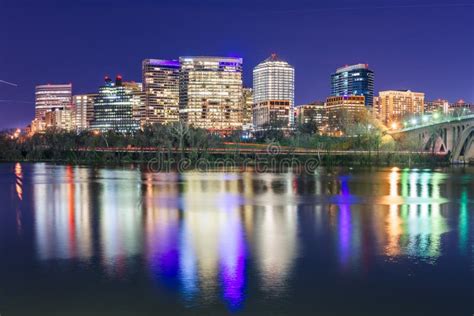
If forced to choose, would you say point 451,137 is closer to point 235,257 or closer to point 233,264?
point 235,257

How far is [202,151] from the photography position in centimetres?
9144

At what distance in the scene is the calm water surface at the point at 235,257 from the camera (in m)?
13.2

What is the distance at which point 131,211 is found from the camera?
28000mm

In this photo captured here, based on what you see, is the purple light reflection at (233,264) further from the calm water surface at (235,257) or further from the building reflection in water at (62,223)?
the building reflection in water at (62,223)

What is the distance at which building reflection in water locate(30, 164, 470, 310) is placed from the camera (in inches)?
626

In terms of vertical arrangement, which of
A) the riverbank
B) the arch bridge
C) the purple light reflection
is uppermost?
the arch bridge

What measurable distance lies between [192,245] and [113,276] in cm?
449

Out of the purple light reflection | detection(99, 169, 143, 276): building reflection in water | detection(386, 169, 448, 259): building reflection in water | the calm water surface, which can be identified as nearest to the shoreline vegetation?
detection(99, 169, 143, 276): building reflection in water

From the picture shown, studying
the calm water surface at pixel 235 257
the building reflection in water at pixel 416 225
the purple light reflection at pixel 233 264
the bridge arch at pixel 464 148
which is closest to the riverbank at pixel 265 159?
the bridge arch at pixel 464 148

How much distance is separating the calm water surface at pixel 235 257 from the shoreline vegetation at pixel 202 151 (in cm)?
5283

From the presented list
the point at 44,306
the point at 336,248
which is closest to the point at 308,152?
the point at 336,248

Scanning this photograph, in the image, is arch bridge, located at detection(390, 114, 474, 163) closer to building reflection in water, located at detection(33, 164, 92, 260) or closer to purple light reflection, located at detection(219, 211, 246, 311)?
building reflection in water, located at detection(33, 164, 92, 260)

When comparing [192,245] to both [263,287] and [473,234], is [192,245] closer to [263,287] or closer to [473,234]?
[263,287]

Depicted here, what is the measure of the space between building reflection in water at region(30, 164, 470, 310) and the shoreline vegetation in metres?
46.9
